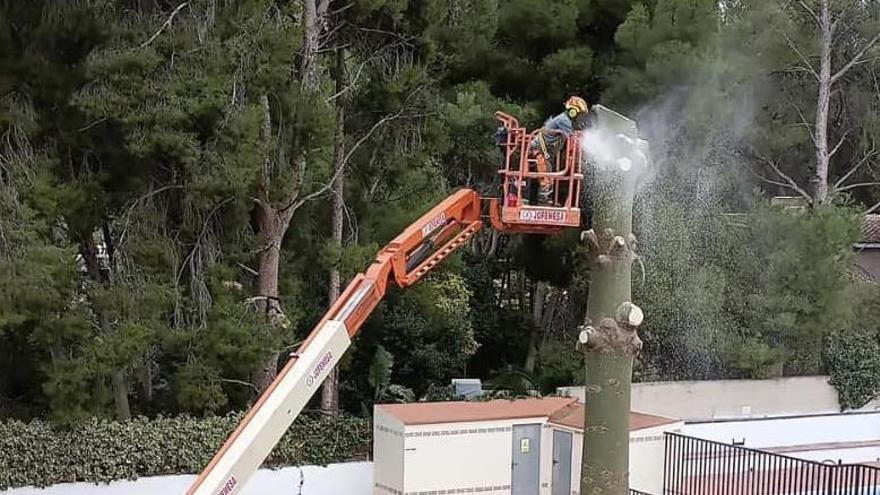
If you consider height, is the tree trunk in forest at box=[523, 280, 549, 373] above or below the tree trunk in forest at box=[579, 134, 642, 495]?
below

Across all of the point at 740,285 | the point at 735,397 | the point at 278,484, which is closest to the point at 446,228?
the point at 278,484

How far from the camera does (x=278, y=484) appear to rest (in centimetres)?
1422

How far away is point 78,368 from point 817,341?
12640mm

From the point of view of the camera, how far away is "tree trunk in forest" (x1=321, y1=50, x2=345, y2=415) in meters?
15.1

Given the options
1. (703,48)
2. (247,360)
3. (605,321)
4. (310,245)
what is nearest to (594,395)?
(605,321)

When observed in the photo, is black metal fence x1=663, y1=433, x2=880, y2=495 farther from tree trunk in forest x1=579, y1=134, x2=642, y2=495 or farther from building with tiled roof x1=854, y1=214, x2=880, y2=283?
building with tiled roof x1=854, y1=214, x2=880, y2=283

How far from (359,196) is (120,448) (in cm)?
472

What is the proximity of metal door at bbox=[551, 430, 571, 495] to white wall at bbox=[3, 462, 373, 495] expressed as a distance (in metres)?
2.48

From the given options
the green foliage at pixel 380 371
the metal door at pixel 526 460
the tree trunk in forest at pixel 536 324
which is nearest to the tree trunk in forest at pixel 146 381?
the green foliage at pixel 380 371

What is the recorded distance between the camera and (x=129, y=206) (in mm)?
13672

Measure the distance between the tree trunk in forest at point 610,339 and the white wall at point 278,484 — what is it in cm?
742

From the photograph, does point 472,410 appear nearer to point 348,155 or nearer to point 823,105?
point 348,155

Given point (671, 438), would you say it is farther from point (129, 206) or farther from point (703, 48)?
point (129, 206)

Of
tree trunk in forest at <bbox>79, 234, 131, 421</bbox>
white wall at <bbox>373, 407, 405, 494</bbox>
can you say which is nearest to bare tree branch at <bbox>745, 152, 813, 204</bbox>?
white wall at <bbox>373, 407, 405, 494</bbox>
